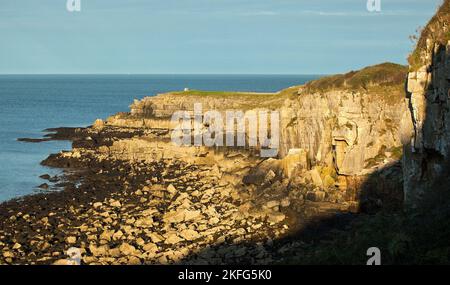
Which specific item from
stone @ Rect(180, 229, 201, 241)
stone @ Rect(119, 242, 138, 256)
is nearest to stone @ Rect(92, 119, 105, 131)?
stone @ Rect(180, 229, 201, 241)

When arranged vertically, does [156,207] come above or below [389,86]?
below

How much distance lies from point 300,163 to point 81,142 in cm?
3380

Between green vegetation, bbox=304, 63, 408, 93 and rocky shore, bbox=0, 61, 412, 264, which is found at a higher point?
green vegetation, bbox=304, 63, 408, 93

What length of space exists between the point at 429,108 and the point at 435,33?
261cm

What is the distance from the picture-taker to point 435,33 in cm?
2302

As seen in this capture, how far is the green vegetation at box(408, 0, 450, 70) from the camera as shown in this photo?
22.3 metres

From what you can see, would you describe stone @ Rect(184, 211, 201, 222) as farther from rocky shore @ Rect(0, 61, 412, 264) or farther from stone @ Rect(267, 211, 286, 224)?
stone @ Rect(267, 211, 286, 224)

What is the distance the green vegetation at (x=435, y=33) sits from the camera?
22.3 m

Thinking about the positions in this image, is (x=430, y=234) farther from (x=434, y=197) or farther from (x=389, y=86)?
(x=389, y=86)

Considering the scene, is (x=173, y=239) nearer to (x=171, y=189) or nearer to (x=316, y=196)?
(x=316, y=196)

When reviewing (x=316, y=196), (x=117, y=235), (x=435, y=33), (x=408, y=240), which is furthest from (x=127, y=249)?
(x=435, y=33)
